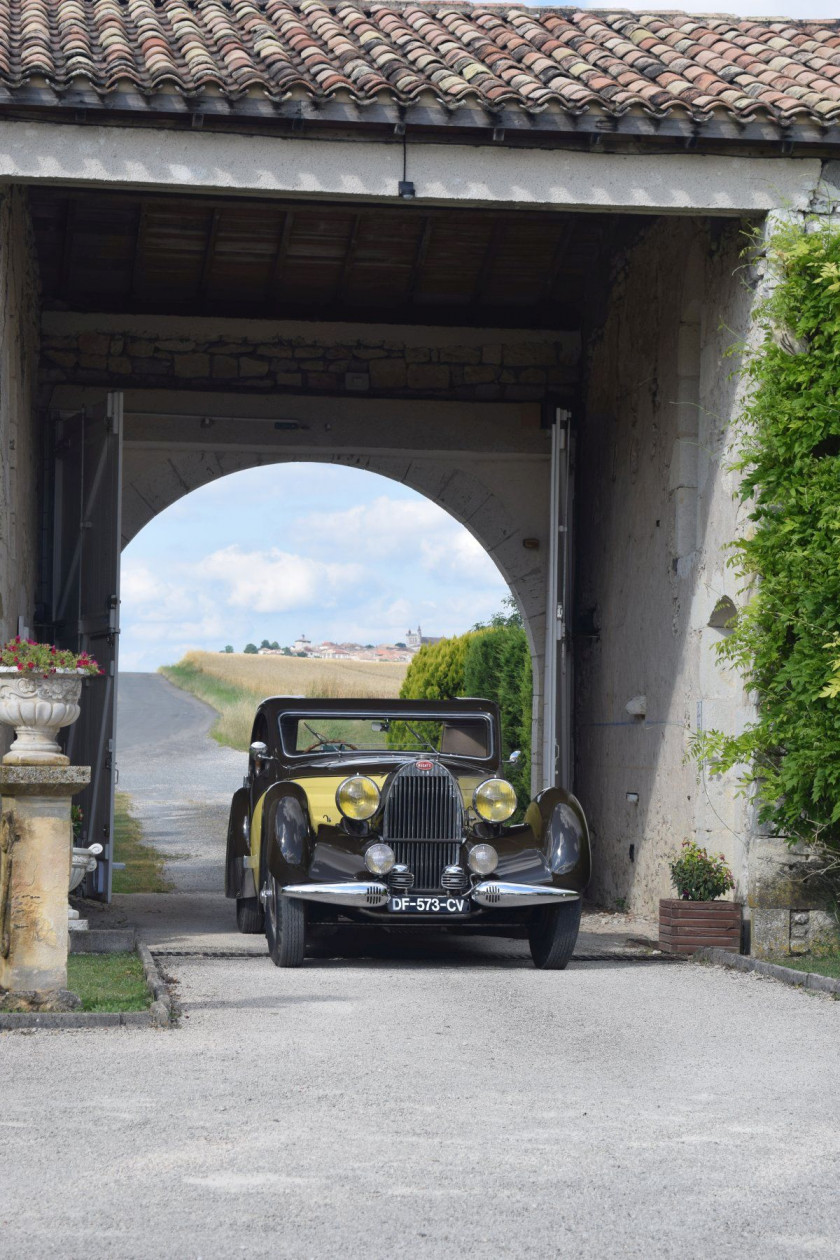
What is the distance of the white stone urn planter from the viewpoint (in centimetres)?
629

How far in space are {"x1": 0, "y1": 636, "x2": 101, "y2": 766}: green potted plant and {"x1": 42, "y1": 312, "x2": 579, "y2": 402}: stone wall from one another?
686cm

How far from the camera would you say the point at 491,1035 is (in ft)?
18.5

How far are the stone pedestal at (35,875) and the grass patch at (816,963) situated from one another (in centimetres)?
352

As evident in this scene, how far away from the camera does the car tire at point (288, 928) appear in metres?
7.42

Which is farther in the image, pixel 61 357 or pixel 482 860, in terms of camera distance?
pixel 61 357

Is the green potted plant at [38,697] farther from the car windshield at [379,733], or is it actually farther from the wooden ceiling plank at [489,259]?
the wooden ceiling plank at [489,259]

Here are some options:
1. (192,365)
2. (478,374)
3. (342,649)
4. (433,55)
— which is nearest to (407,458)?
(478,374)

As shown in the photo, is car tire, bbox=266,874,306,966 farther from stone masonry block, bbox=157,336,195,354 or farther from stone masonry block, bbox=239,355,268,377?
stone masonry block, bbox=157,336,195,354

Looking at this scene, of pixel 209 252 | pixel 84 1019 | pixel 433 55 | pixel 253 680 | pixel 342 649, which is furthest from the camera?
pixel 342 649

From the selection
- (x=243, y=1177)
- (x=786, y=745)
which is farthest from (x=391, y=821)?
Answer: (x=243, y=1177)

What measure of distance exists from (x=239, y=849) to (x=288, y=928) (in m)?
2.28

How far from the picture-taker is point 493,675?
69.6ft

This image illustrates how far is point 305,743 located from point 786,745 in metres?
2.72

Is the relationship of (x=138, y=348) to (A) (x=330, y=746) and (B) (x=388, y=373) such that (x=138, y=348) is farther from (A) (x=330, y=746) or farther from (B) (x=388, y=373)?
(A) (x=330, y=746)
